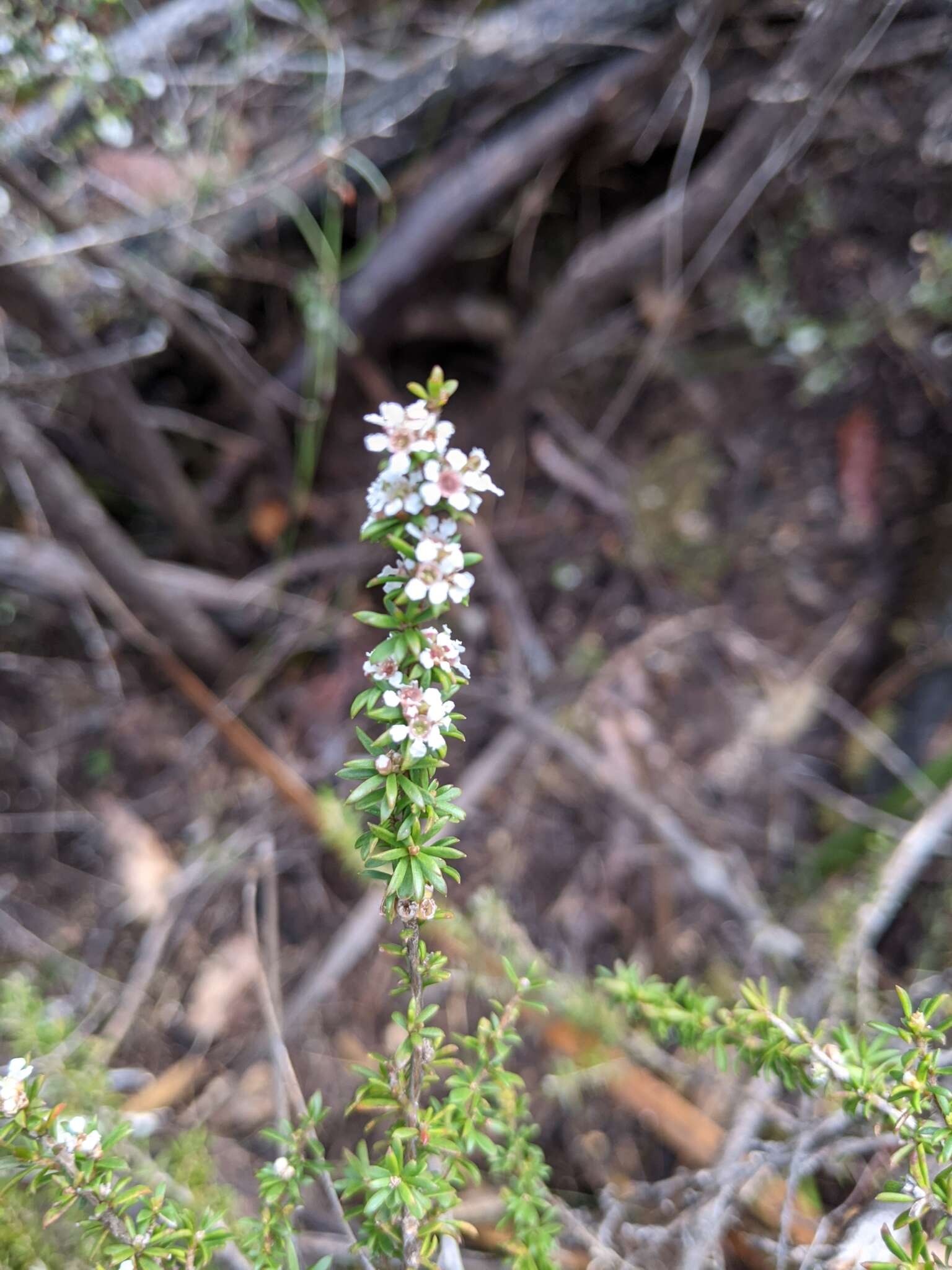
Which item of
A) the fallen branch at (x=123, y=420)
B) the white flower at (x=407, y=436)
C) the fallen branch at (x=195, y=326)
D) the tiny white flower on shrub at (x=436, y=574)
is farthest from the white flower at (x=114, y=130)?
the tiny white flower on shrub at (x=436, y=574)

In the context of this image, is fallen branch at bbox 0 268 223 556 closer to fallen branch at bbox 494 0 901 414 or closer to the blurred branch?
the blurred branch

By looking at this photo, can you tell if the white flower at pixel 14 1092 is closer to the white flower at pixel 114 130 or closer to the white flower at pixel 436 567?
the white flower at pixel 436 567

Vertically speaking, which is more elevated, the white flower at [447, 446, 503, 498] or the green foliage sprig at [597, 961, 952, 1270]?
the white flower at [447, 446, 503, 498]

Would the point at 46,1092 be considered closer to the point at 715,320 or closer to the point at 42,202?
the point at 42,202

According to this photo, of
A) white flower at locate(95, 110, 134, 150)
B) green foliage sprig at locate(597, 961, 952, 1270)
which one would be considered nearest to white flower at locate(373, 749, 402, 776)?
green foliage sprig at locate(597, 961, 952, 1270)

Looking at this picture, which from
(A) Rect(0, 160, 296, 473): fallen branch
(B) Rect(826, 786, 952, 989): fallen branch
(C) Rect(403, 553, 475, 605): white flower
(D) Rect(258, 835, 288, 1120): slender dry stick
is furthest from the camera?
(D) Rect(258, 835, 288, 1120): slender dry stick

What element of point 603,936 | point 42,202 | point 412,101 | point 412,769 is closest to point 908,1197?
point 412,769
